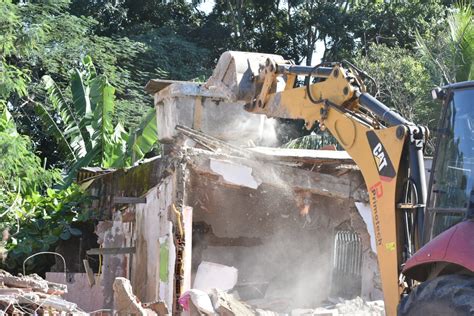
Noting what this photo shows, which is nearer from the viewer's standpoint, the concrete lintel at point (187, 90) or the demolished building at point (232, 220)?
the demolished building at point (232, 220)

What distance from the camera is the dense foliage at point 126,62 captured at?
18.5 m

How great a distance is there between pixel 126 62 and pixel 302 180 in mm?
16389

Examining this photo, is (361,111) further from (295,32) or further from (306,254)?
(295,32)

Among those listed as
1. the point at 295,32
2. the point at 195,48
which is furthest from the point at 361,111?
the point at 295,32

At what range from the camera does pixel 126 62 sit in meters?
27.8

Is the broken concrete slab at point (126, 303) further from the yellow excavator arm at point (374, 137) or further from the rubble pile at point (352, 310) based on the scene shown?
the yellow excavator arm at point (374, 137)

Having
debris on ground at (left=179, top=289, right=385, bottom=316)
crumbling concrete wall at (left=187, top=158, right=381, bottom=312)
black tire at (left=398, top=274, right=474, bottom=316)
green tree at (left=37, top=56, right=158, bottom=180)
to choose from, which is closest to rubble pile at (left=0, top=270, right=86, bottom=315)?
debris on ground at (left=179, top=289, right=385, bottom=316)

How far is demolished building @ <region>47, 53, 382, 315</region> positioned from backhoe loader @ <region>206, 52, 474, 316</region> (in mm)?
2902

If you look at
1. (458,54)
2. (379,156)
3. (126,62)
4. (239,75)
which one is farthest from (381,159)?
(126,62)

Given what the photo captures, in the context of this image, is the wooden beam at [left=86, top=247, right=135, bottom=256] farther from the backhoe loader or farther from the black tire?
the black tire

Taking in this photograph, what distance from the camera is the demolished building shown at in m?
12.5

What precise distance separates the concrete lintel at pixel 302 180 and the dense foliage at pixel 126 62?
250 centimetres

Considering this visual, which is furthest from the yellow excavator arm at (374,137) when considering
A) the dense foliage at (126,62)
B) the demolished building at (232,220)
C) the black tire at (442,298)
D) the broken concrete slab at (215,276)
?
the dense foliage at (126,62)

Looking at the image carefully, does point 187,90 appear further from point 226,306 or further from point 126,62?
point 126,62
